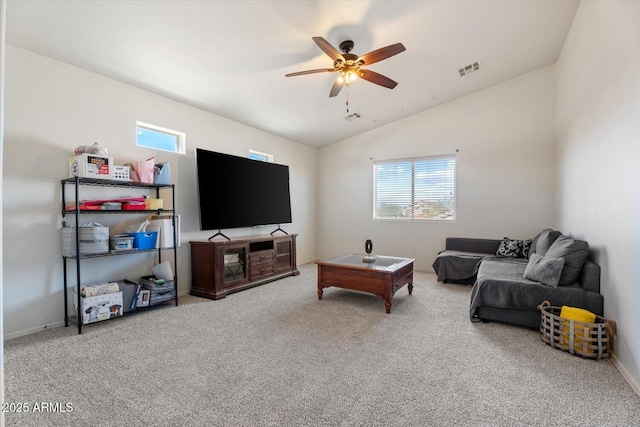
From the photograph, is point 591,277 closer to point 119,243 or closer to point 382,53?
point 382,53

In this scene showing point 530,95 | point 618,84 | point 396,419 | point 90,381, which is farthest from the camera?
point 530,95

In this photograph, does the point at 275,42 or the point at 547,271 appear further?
the point at 275,42

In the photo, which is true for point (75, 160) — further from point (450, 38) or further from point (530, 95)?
point (530, 95)

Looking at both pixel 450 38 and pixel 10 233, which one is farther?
pixel 450 38

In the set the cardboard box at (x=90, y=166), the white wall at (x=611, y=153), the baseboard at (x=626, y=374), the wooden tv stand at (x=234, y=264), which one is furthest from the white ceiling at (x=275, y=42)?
the baseboard at (x=626, y=374)

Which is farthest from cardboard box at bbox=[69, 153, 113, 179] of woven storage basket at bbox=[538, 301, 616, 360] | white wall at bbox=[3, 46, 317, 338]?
woven storage basket at bbox=[538, 301, 616, 360]

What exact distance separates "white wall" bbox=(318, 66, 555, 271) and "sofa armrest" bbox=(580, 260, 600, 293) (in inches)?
94.7

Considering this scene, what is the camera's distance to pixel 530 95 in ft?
16.6

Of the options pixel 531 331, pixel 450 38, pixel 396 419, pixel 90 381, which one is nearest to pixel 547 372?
pixel 531 331

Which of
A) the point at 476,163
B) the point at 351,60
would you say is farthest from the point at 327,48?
the point at 476,163

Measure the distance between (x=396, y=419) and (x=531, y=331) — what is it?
1968 millimetres

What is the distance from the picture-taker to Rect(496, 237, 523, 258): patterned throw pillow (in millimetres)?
4746

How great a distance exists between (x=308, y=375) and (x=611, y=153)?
2986 millimetres

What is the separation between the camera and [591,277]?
280 centimetres
